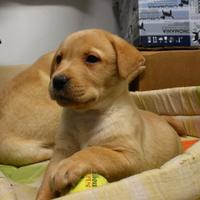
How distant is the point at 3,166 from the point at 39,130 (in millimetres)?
226

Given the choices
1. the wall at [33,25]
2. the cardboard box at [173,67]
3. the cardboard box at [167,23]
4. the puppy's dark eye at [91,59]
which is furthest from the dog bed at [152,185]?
the wall at [33,25]

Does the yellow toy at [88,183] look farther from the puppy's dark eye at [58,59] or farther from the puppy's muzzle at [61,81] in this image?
the puppy's dark eye at [58,59]

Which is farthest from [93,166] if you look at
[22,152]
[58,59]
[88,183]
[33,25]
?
[33,25]

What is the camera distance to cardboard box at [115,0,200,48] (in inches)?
90.1

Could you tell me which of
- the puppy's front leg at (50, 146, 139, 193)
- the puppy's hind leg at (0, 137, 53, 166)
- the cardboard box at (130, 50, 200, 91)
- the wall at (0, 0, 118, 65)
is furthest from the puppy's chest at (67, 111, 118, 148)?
the wall at (0, 0, 118, 65)

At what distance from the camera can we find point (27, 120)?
1919 millimetres

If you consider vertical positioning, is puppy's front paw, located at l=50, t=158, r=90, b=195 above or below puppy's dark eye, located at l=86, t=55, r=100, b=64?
below

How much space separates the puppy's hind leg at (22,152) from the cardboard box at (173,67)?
2.33 feet

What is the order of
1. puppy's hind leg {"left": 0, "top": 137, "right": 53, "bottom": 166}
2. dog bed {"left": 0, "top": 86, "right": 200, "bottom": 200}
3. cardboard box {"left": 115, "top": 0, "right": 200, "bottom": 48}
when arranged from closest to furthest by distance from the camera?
dog bed {"left": 0, "top": 86, "right": 200, "bottom": 200}
puppy's hind leg {"left": 0, "top": 137, "right": 53, "bottom": 166}
cardboard box {"left": 115, "top": 0, "right": 200, "bottom": 48}

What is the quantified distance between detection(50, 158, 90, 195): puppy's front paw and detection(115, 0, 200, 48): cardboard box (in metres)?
1.36

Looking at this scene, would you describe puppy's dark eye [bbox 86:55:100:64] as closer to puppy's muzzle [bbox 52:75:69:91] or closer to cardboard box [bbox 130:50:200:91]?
puppy's muzzle [bbox 52:75:69:91]

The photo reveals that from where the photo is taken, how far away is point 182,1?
2318 millimetres

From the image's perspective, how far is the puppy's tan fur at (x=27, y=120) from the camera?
1837 millimetres

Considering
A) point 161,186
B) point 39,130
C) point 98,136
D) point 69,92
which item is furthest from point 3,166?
point 161,186
